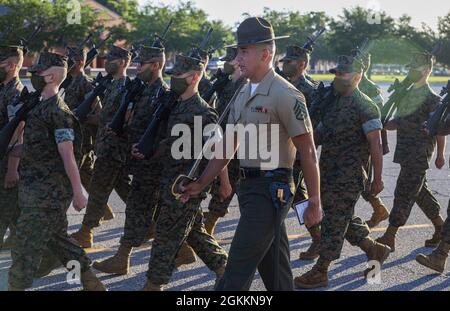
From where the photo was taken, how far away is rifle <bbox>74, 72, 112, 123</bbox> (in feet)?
23.2

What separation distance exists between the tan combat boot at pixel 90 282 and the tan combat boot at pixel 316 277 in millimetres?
1663

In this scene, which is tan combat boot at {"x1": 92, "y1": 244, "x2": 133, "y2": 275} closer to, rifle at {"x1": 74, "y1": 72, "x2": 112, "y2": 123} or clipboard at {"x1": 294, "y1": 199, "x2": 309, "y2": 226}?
rifle at {"x1": 74, "y1": 72, "x2": 112, "y2": 123}

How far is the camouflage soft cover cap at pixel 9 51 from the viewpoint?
584cm

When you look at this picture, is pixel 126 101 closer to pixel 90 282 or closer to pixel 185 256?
pixel 185 256

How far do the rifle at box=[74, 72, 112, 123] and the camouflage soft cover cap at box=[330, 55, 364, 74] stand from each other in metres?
2.68

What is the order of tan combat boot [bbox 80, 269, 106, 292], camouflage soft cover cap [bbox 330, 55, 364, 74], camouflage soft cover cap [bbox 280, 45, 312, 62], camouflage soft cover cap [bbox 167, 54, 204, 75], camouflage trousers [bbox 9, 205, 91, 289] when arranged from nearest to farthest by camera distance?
camouflage trousers [bbox 9, 205, 91, 289], tan combat boot [bbox 80, 269, 106, 292], camouflage soft cover cap [bbox 167, 54, 204, 75], camouflage soft cover cap [bbox 330, 55, 364, 74], camouflage soft cover cap [bbox 280, 45, 312, 62]

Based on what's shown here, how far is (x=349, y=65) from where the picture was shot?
568cm

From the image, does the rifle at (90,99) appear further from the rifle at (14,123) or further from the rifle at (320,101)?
the rifle at (320,101)

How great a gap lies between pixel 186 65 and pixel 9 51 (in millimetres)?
1652

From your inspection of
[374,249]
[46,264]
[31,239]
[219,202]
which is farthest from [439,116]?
[31,239]

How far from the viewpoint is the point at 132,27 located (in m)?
50.2

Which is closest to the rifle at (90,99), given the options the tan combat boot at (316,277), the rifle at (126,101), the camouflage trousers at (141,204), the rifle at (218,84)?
the rifle at (126,101)

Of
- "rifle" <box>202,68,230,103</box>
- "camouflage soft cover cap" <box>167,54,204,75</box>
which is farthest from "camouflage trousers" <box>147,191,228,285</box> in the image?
"rifle" <box>202,68,230,103</box>
